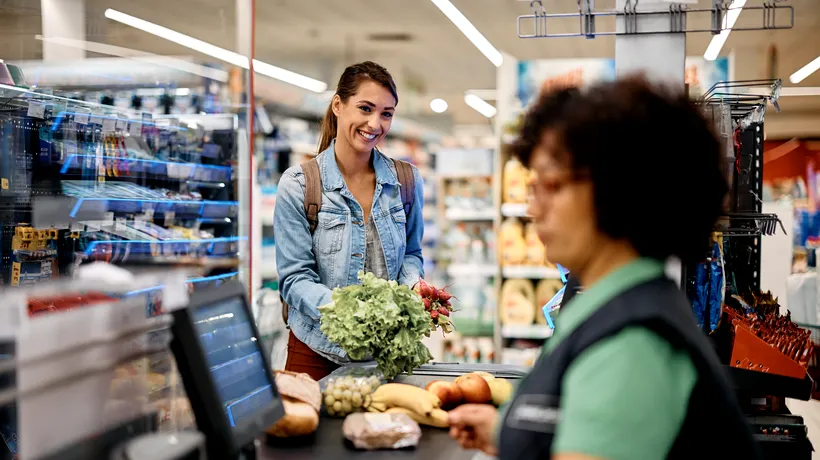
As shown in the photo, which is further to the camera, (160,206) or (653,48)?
(160,206)

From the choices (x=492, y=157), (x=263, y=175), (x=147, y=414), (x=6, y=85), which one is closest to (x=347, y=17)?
(x=263, y=175)

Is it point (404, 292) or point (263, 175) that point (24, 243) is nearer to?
point (404, 292)

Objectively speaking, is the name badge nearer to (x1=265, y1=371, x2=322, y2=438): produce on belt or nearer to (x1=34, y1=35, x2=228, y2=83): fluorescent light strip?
(x1=265, y1=371, x2=322, y2=438): produce on belt

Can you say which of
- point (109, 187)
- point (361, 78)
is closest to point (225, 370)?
point (361, 78)

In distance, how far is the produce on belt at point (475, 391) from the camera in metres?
1.87

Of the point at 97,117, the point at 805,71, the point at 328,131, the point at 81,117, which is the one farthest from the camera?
the point at 805,71

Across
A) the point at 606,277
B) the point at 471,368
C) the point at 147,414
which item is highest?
the point at 606,277

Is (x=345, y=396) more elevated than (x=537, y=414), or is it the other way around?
(x=537, y=414)

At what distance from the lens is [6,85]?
3.67 metres

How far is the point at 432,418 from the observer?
1.76 meters

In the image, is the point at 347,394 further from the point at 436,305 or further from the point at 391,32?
the point at 391,32

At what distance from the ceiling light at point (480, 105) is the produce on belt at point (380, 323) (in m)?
15.8

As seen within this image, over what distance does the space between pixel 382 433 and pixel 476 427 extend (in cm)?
45

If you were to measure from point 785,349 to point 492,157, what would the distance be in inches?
159
